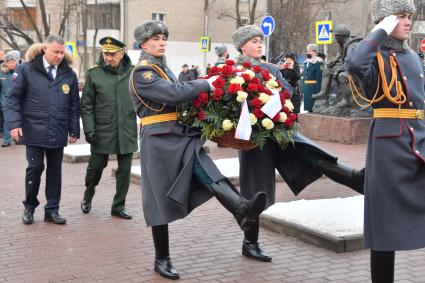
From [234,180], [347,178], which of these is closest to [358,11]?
[234,180]

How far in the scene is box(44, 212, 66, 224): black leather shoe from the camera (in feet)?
23.9

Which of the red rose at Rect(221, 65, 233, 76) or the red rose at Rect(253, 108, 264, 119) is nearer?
the red rose at Rect(253, 108, 264, 119)

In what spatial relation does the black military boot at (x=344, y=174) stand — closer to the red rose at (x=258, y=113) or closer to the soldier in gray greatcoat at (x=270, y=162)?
the soldier in gray greatcoat at (x=270, y=162)

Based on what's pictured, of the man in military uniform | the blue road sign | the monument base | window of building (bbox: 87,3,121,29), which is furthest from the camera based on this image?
window of building (bbox: 87,3,121,29)

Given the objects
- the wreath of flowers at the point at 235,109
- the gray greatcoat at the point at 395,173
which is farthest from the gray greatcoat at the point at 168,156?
the gray greatcoat at the point at 395,173

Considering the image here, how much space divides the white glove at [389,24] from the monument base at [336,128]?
32.4 feet

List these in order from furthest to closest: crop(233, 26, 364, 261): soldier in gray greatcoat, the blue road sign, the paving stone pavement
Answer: the blue road sign
crop(233, 26, 364, 261): soldier in gray greatcoat
the paving stone pavement

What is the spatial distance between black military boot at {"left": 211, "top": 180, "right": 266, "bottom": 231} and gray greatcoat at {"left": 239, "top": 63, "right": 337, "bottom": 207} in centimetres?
69

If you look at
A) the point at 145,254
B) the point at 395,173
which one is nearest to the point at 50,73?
the point at 145,254

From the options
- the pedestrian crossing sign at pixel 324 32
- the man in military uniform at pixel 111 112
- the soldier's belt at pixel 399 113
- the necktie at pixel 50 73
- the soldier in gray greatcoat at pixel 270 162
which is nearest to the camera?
the soldier's belt at pixel 399 113

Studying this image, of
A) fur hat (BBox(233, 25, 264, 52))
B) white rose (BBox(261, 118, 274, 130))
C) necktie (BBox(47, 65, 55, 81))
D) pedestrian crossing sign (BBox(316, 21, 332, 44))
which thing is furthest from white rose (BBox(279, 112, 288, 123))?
pedestrian crossing sign (BBox(316, 21, 332, 44))

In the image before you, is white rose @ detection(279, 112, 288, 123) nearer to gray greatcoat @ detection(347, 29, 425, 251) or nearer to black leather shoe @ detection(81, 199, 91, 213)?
gray greatcoat @ detection(347, 29, 425, 251)

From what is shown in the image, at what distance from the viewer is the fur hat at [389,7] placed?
4336mm

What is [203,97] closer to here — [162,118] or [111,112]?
[162,118]
